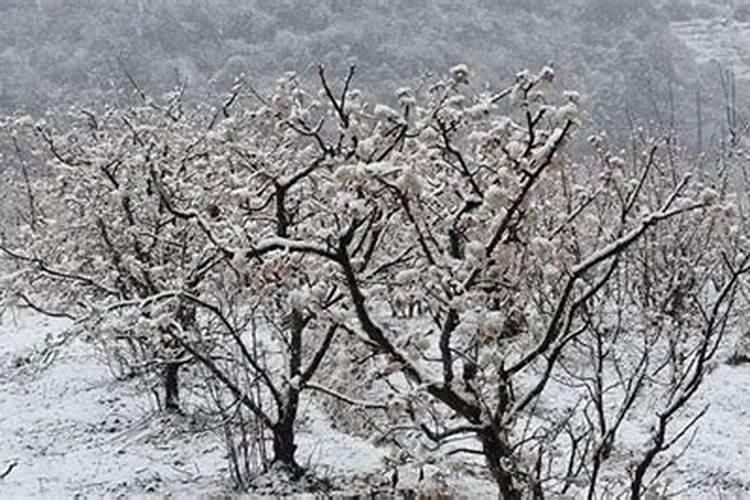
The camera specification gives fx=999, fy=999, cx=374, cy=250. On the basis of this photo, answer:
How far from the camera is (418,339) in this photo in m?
5.65

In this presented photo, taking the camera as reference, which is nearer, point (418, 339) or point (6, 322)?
point (418, 339)

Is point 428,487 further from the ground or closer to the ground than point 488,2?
closer to the ground

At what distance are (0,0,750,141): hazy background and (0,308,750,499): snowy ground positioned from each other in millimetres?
57192

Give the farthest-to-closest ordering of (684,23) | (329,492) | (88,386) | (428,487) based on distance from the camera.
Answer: (684,23) → (88,386) → (329,492) → (428,487)

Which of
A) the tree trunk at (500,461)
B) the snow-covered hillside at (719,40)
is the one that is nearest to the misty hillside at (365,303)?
the tree trunk at (500,461)

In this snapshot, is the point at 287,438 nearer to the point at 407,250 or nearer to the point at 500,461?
the point at 407,250

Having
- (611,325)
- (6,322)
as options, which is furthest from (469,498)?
(6,322)

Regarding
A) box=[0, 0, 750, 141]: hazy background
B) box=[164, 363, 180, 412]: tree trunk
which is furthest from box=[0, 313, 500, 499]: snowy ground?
box=[0, 0, 750, 141]: hazy background

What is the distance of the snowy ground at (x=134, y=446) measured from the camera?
28.3 ft

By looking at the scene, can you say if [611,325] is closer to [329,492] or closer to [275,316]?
[275,316]

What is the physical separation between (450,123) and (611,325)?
9.97 meters

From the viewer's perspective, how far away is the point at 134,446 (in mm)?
9750

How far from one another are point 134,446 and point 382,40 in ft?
247

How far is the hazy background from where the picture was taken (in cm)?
7350
